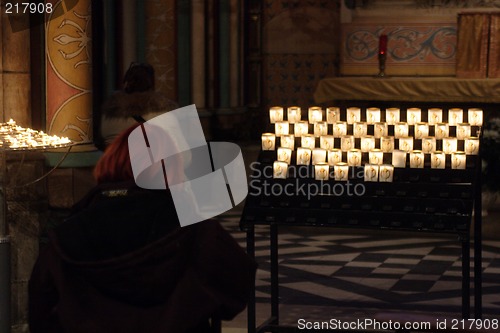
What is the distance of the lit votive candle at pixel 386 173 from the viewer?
6.79 meters

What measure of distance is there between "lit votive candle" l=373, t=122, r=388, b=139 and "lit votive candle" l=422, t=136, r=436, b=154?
0.25 meters

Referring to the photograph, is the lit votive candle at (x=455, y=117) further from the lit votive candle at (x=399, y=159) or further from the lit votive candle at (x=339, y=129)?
the lit votive candle at (x=339, y=129)

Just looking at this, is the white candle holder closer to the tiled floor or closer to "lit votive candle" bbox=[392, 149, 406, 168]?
"lit votive candle" bbox=[392, 149, 406, 168]

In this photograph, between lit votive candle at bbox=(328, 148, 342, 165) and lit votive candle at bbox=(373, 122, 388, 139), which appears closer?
lit votive candle at bbox=(328, 148, 342, 165)

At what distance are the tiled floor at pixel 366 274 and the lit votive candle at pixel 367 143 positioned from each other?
3.36 ft

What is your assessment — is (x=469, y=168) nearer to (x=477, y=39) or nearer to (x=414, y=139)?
(x=414, y=139)

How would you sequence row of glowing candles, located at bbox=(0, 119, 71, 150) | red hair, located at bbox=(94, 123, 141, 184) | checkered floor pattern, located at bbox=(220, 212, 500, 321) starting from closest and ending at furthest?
red hair, located at bbox=(94, 123, 141, 184), row of glowing candles, located at bbox=(0, 119, 71, 150), checkered floor pattern, located at bbox=(220, 212, 500, 321)

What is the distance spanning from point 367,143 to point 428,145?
370mm

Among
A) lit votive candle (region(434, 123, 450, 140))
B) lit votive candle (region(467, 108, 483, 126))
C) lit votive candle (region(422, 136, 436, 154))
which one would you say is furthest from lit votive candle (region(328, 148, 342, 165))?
lit votive candle (region(467, 108, 483, 126))

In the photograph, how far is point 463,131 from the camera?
22.7 feet

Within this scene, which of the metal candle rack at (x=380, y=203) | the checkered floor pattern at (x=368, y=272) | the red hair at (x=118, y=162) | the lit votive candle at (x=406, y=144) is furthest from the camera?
the checkered floor pattern at (x=368, y=272)

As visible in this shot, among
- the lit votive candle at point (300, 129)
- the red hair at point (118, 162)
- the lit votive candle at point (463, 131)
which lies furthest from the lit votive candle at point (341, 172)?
the red hair at point (118, 162)

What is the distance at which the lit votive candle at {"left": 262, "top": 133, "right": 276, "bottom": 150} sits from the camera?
7.11m

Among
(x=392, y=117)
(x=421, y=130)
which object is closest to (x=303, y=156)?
(x=392, y=117)
